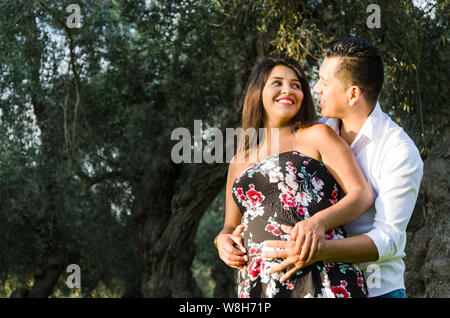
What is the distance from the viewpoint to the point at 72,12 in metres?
8.05

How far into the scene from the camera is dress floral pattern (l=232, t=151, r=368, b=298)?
2348 millimetres

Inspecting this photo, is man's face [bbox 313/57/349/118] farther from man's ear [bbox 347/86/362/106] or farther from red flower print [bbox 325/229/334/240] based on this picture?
red flower print [bbox 325/229/334/240]

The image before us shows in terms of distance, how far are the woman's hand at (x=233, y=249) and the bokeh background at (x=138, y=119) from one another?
4.04 metres

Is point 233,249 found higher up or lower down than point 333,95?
lower down

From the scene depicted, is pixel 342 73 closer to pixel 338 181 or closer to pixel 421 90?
pixel 338 181

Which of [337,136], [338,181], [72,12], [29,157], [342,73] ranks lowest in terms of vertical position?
[338,181]

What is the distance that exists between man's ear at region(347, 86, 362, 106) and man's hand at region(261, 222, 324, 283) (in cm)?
73

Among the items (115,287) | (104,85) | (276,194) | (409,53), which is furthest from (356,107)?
(115,287)

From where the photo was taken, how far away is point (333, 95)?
272 centimetres

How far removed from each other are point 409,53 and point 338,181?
3.83 metres

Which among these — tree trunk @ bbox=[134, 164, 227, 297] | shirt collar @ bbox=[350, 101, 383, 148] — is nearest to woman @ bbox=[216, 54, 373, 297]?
shirt collar @ bbox=[350, 101, 383, 148]

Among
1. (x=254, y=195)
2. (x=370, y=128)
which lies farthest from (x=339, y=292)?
(x=370, y=128)

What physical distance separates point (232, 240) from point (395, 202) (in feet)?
2.67

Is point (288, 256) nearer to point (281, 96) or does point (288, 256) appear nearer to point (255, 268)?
point (255, 268)
